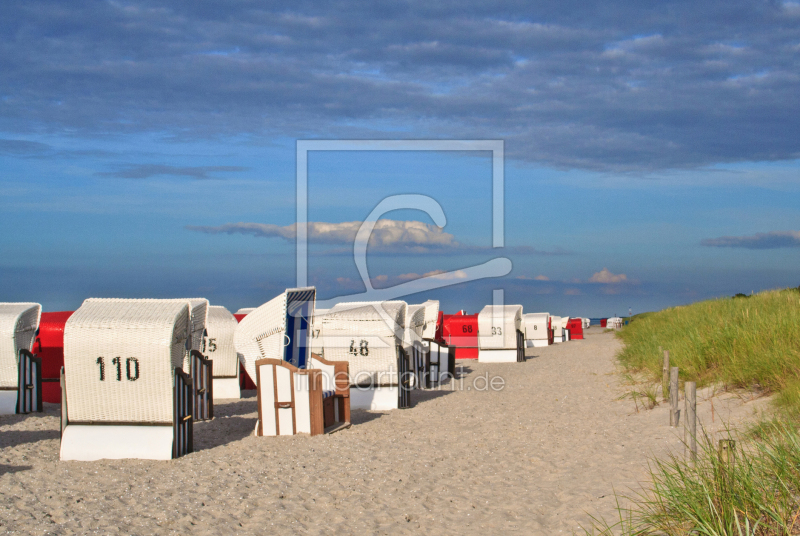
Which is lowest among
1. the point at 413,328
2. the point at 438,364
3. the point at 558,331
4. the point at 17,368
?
the point at 558,331

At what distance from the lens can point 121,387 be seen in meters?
8.89

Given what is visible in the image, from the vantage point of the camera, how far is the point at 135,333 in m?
8.80

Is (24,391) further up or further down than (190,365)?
further down

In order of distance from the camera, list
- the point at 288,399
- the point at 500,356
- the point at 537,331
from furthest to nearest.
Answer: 1. the point at 537,331
2. the point at 500,356
3. the point at 288,399

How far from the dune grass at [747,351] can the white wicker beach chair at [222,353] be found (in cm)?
950

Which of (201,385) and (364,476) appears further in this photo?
(201,385)

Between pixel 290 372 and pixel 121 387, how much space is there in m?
2.68

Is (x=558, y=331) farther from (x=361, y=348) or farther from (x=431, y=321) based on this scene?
(x=361, y=348)

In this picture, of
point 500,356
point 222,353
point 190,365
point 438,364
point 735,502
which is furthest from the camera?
point 500,356

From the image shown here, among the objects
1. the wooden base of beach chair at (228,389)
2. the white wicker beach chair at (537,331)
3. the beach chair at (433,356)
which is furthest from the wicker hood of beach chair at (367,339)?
the white wicker beach chair at (537,331)

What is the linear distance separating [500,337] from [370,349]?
12933 mm

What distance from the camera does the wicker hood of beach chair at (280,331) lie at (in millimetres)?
11211

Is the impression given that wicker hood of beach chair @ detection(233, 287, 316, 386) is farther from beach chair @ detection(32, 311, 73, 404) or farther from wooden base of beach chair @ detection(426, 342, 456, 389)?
wooden base of beach chair @ detection(426, 342, 456, 389)

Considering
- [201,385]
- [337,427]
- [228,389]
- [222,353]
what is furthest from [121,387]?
[228,389]
